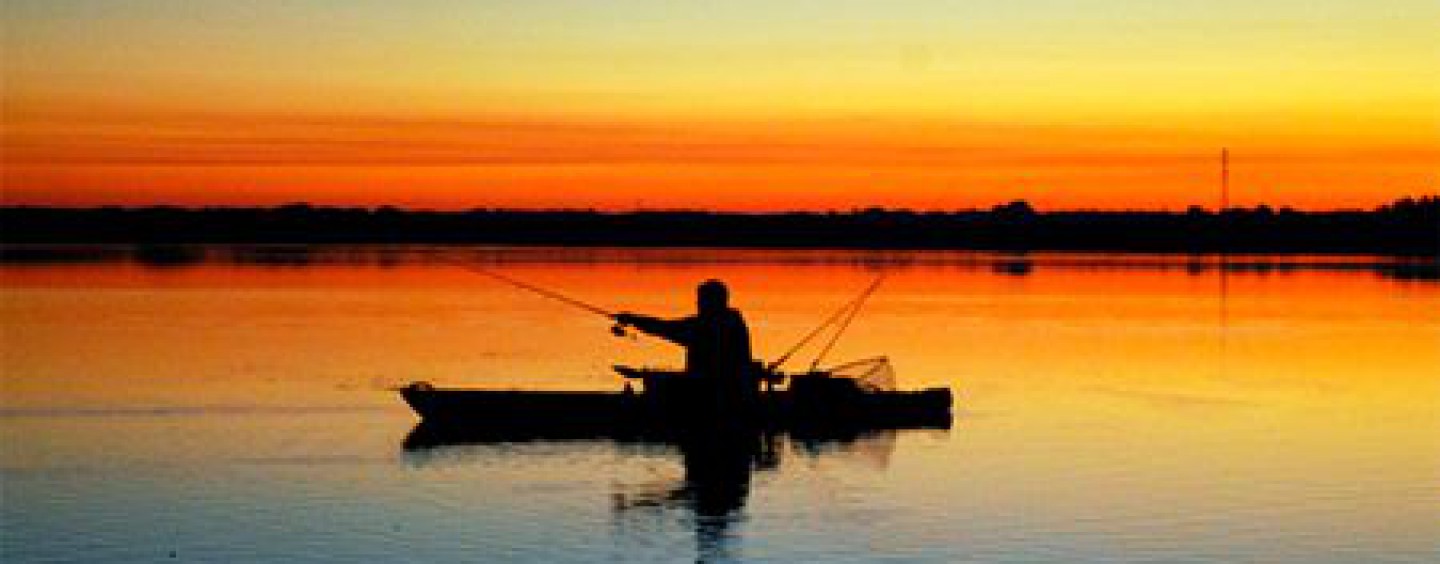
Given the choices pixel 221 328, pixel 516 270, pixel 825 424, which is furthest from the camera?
pixel 516 270

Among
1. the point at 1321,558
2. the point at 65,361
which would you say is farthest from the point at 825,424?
the point at 65,361

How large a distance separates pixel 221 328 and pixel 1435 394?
23906 millimetres

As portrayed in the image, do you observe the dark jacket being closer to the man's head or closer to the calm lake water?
the man's head

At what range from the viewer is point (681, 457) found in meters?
23.0

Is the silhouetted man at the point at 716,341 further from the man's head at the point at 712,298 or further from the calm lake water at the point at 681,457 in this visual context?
the calm lake water at the point at 681,457

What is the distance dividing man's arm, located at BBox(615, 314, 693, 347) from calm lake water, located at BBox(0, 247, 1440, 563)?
129 centimetres

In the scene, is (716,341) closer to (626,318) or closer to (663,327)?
(663,327)

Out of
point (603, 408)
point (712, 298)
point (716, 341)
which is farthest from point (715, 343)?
point (603, 408)

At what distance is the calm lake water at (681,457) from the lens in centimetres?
1753

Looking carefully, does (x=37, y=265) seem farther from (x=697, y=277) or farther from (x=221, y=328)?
(x=221, y=328)

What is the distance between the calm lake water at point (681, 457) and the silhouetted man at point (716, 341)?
0.94 metres

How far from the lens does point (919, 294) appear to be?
216 ft

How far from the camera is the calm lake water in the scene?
17.5 metres

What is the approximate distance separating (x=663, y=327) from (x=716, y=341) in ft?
3.11
